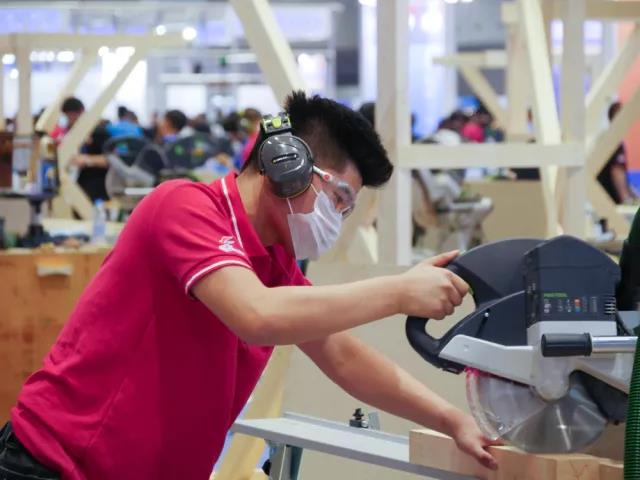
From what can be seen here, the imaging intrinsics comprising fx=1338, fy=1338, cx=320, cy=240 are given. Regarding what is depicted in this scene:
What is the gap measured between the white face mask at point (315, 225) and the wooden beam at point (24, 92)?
7.66 metres

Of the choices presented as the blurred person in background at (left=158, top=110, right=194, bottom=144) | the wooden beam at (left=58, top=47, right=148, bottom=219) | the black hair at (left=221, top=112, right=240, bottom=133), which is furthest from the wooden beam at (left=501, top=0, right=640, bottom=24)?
the black hair at (left=221, top=112, right=240, bottom=133)

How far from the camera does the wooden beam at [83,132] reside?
446 inches

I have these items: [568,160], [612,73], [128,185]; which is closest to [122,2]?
[128,185]

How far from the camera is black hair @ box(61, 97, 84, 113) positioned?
1278 centimetres

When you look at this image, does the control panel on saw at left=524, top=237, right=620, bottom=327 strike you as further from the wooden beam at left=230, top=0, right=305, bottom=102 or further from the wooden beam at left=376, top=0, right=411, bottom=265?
the wooden beam at left=230, top=0, right=305, bottom=102

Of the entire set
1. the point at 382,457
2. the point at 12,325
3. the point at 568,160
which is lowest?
the point at 12,325

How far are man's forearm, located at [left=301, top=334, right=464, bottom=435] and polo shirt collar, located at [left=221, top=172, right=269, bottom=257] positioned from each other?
35 centimetres

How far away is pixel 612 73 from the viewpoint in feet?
31.3

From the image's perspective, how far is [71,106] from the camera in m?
12.8

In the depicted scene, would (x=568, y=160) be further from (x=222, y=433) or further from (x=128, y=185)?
(x=128, y=185)

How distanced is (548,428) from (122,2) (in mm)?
25761

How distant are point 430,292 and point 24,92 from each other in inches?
331

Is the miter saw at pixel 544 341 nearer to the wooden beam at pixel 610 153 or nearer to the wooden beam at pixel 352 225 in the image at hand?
the wooden beam at pixel 352 225

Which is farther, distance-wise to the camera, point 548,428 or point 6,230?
point 6,230
